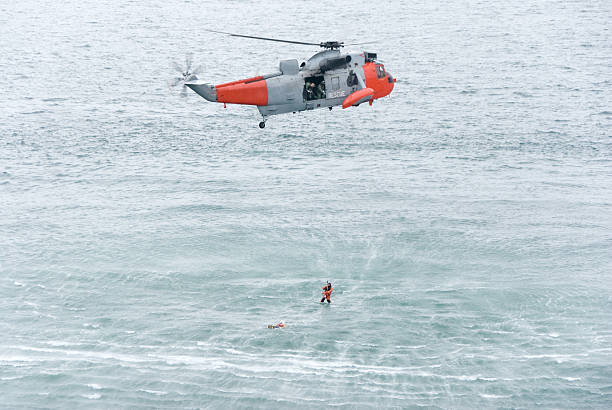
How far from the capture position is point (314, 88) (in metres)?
59.0

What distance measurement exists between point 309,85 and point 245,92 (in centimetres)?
583

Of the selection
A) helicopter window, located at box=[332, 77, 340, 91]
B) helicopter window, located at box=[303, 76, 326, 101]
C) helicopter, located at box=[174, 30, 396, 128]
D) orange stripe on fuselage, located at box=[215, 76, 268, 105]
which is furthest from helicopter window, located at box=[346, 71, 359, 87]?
orange stripe on fuselage, located at box=[215, 76, 268, 105]

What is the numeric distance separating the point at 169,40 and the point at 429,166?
8395cm

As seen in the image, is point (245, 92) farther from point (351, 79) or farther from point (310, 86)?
point (351, 79)

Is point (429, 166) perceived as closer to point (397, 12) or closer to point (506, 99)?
point (506, 99)

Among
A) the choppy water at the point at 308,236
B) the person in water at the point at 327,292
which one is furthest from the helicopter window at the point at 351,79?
the choppy water at the point at 308,236

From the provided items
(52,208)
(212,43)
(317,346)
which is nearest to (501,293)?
(317,346)

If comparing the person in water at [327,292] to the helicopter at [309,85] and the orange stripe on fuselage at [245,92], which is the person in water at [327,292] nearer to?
the helicopter at [309,85]

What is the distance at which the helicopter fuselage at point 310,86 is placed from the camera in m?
56.5

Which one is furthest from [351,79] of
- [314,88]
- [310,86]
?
[310,86]

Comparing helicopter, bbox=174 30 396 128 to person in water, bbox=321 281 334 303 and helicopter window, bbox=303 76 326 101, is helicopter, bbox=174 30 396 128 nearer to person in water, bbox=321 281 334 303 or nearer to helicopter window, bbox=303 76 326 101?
helicopter window, bbox=303 76 326 101

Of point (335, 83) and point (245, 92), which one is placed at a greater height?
point (335, 83)

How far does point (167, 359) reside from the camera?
62875 millimetres

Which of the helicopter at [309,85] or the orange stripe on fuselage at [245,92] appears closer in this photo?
the orange stripe on fuselage at [245,92]
